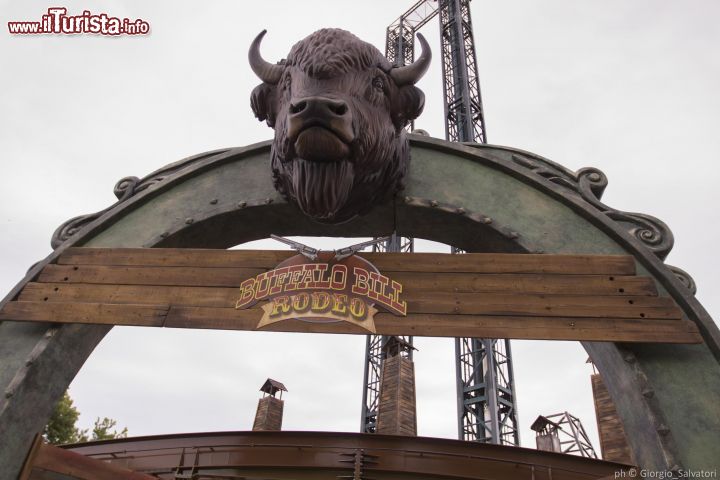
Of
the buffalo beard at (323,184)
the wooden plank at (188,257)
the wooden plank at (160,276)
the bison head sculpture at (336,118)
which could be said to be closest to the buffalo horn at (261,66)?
the bison head sculpture at (336,118)

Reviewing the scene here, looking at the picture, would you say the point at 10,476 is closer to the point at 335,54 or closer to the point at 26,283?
the point at 26,283

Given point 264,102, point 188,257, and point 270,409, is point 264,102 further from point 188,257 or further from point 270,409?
point 270,409

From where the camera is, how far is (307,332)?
316 cm

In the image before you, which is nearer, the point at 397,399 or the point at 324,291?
the point at 324,291

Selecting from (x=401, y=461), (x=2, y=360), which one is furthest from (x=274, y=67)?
(x=401, y=461)

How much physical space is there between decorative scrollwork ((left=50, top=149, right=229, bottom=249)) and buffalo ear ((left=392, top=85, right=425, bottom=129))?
1.75m

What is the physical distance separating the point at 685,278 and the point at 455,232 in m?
1.53

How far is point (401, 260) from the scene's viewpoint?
347cm

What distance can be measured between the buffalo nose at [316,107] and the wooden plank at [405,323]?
1278 mm

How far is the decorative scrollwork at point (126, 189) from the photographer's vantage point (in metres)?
4.33

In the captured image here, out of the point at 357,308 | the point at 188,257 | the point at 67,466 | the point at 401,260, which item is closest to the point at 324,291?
the point at 357,308

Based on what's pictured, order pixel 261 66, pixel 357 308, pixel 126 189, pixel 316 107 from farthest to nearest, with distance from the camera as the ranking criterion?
1. pixel 126 189
2. pixel 261 66
3. pixel 357 308
4. pixel 316 107

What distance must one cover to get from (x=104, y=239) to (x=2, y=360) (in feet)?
3.75

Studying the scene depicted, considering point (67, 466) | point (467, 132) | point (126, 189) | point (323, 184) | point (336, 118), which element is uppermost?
point (467, 132)
